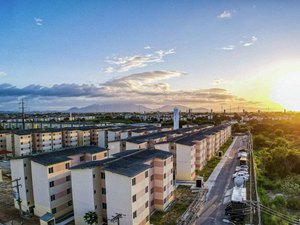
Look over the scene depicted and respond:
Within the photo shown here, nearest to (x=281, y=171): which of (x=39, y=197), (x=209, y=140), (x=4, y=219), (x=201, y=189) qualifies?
(x=209, y=140)

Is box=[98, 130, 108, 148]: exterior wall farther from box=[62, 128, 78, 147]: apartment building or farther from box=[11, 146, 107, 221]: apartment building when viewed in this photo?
box=[11, 146, 107, 221]: apartment building

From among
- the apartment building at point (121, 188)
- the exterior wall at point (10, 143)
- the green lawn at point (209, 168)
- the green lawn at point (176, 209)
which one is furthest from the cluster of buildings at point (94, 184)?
the exterior wall at point (10, 143)

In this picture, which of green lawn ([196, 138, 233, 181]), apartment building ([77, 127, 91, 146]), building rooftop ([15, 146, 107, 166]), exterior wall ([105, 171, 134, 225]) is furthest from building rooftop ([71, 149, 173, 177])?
apartment building ([77, 127, 91, 146])

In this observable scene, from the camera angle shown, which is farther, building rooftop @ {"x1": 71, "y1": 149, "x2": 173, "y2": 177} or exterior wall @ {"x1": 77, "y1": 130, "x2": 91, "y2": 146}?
exterior wall @ {"x1": 77, "y1": 130, "x2": 91, "y2": 146}

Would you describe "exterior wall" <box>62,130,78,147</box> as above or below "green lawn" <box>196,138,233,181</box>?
above

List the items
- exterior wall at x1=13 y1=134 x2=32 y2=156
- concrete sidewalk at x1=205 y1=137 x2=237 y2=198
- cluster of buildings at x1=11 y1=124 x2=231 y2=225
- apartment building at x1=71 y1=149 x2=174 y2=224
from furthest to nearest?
exterior wall at x1=13 y1=134 x2=32 y2=156 < concrete sidewalk at x1=205 y1=137 x2=237 y2=198 < cluster of buildings at x1=11 y1=124 x2=231 y2=225 < apartment building at x1=71 y1=149 x2=174 y2=224

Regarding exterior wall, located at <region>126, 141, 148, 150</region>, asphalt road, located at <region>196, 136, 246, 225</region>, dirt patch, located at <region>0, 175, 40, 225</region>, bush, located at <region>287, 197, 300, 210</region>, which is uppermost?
exterior wall, located at <region>126, 141, 148, 150</region>

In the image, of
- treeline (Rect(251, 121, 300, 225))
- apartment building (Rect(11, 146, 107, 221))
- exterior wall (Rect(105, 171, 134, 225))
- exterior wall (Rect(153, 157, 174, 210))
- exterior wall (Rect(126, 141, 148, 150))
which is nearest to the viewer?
exterior wall (Rect(105, 171, 134, 225))

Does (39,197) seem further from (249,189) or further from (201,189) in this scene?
(249,189)
